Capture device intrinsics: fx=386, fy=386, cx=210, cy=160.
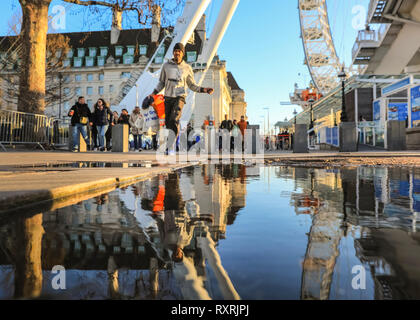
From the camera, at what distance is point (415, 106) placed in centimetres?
1864

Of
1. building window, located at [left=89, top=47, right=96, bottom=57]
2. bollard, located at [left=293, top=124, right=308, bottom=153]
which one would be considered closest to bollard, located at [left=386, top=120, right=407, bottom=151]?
bollard, located at [left=293, top=124, right=308, bottom=153]

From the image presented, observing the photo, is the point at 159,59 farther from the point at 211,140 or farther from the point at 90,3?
the point at 90,3

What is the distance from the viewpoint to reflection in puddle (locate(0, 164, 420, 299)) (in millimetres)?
997

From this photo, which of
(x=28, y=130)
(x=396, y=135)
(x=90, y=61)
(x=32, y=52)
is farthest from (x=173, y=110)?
(x=90, y=61)

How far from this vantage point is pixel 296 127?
15.9m

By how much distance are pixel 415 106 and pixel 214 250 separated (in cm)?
2011

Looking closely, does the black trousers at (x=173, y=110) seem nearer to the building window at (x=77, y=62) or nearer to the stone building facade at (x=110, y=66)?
the stone building facade at (x=110, y=66)

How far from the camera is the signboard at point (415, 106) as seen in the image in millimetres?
18086

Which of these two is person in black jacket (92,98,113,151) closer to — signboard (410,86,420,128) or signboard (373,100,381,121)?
signboard (410,86,420,128)

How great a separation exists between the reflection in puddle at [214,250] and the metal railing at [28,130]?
10.5 metres

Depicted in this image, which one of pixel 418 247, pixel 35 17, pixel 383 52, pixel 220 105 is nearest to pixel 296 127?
pixel 35 17

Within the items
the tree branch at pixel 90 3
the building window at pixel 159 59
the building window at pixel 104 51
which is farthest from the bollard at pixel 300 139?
the building window at pixel 104 51
